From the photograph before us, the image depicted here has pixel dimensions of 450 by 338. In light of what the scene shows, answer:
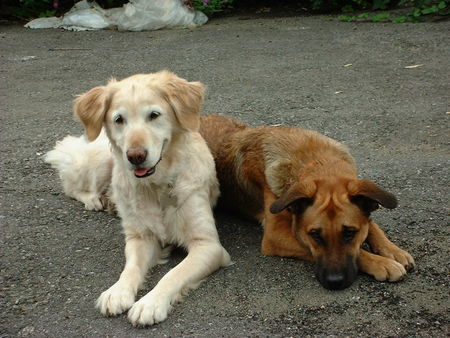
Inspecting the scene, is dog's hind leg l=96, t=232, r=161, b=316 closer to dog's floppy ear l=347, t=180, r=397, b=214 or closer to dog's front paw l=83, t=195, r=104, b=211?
dog's front paw l=83, t=195, r=104, b=211

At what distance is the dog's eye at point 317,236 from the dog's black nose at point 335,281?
21 cm

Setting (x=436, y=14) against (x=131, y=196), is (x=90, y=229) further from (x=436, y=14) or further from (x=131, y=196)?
(x=436, y=14)

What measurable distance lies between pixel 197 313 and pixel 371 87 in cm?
506

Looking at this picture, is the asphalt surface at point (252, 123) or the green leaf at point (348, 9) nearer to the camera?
the asphalt surface at point (252, 123)

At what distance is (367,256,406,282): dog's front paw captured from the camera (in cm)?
361

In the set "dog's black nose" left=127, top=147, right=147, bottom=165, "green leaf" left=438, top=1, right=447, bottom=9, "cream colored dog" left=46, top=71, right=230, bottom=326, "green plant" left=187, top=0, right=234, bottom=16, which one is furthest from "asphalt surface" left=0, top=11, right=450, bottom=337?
"dog's black nose" left=127, top=147, right=147, bottom=165

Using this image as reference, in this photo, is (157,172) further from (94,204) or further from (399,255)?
(399,255)

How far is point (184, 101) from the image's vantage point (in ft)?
13.7

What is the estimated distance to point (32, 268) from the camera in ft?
13.7

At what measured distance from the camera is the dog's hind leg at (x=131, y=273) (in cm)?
358

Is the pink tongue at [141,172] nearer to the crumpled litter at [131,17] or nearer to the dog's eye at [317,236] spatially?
the dog's eye at [317,236]

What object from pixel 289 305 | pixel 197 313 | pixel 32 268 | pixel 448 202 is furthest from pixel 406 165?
pixel 32 268

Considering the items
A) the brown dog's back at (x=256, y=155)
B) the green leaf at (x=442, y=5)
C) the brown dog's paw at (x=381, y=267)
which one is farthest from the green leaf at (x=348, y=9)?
the brown dog's paw at (x=381, y=267)

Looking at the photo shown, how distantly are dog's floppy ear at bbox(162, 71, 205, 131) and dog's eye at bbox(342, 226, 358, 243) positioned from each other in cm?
135
